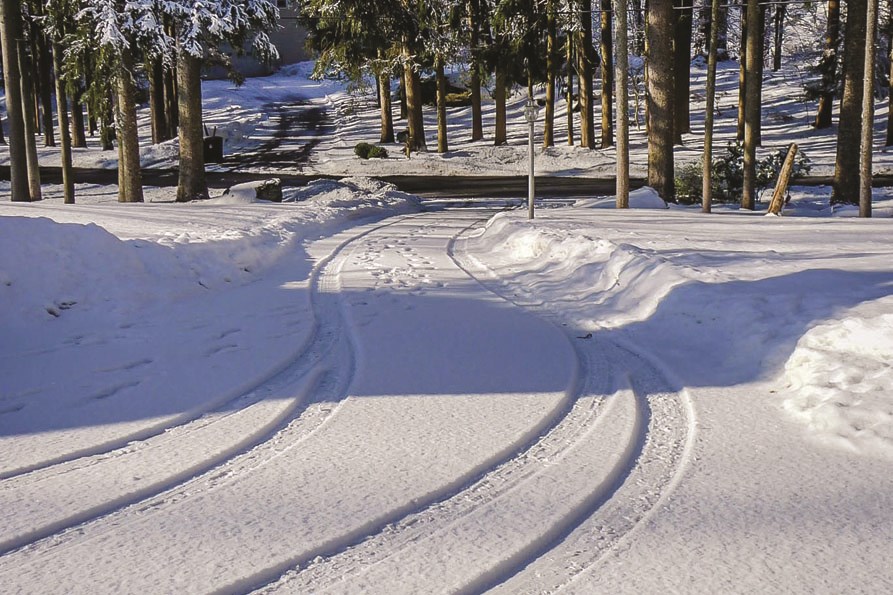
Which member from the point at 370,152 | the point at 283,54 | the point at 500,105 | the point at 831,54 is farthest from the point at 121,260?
the point at 283,54

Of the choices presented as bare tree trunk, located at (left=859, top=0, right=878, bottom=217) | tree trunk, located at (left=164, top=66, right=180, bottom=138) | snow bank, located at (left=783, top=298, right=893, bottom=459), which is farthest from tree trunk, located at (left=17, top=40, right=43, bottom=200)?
tree trunk, located at (left=164, top=66, right=180, bottom=138)

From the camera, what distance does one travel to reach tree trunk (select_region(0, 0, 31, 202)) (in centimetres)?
2077

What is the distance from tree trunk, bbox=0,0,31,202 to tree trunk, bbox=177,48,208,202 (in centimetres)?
405

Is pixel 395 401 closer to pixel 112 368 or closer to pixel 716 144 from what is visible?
pixel 112 368

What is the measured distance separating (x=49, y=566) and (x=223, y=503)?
0.78 m

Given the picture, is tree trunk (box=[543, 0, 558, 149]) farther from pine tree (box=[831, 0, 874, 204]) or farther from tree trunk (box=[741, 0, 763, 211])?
tree trunk (box=[741, 0, 763, 211])

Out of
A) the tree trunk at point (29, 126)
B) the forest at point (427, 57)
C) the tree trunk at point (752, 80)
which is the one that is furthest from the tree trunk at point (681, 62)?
the tree trunk at point (29, 126)

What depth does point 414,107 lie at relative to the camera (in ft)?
126

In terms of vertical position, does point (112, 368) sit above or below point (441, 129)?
below

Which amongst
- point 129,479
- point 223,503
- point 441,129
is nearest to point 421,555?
point 223,503

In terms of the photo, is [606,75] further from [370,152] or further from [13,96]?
[13,96]

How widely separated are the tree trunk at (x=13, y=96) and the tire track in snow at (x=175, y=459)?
1861 centimetres

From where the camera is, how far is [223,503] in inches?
145

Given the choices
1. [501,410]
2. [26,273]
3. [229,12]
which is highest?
[229,12]
